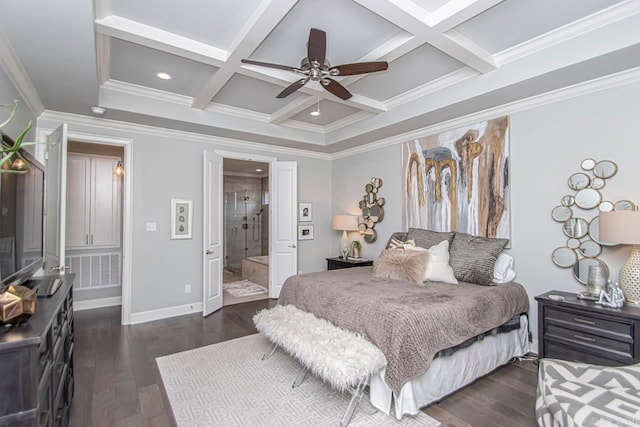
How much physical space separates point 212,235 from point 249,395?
8.35ft

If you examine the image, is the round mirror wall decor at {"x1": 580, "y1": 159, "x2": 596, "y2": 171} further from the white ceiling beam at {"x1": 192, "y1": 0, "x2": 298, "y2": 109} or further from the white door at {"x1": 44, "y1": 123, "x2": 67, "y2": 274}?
the white door at {"x1": 44, "y1": 123, "x2": 67, "y2": 274}

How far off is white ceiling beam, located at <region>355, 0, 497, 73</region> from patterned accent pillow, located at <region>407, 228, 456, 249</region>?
1762 millimetres

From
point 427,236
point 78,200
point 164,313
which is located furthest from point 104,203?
point 427,236

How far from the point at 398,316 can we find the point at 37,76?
346 cm

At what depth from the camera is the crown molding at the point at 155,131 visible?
146 inches

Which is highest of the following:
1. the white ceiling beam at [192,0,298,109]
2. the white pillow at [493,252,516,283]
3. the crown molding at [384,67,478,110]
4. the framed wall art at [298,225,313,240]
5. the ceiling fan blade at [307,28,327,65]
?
the crown molding at [384,67,478,110]

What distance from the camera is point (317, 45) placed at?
2.27m

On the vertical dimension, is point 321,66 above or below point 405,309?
above

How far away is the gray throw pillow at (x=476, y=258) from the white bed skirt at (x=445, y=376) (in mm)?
556

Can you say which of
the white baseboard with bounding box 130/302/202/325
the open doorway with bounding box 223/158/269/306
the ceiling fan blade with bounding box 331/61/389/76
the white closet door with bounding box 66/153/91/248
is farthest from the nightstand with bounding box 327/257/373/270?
the white closet door with bounding box 66/153/91/248

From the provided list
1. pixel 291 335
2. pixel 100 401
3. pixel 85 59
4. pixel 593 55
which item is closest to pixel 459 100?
pixel 593 55

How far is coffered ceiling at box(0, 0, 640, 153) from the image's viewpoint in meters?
2.23

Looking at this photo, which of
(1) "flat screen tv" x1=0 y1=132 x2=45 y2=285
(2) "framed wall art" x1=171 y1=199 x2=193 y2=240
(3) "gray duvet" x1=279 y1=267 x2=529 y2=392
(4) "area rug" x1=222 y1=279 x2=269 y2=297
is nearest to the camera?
(1) "flat screen tv" x1=0 y1=132 x2=45 y2=285

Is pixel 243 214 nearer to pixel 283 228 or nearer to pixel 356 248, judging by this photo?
pixel 283 228
